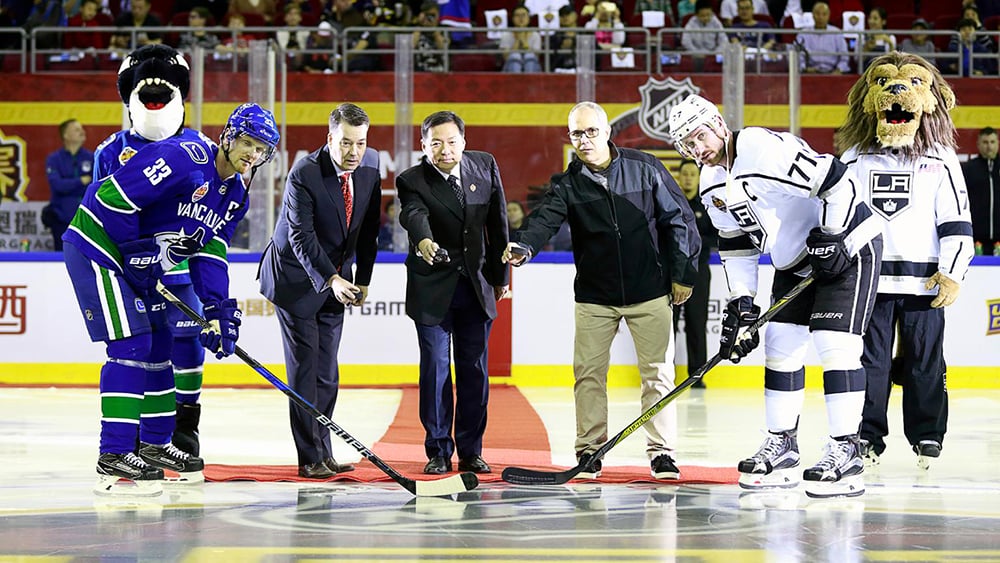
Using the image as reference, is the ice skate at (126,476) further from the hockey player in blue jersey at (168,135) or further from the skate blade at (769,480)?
the skate blade at (769,480)

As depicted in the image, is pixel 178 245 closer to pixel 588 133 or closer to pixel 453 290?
pixel 453 290

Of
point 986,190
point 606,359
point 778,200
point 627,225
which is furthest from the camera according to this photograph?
point 986,190

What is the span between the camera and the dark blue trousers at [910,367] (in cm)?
524

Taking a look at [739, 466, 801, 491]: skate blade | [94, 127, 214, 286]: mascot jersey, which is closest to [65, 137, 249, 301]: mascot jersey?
[94, 127, 214, 286]: mascot jersey

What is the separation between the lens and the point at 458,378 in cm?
518

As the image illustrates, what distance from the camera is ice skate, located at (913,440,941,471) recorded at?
519cm

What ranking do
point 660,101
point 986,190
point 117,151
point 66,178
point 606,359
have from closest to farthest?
point 606,359
point 117,151
point 986,190
point 660,101
point 66,178

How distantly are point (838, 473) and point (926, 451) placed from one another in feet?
3.05

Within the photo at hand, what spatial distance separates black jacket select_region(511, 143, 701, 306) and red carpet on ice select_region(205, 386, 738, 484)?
0.69m

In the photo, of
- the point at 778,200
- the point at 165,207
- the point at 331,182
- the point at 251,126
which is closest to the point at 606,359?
the point at 778,200

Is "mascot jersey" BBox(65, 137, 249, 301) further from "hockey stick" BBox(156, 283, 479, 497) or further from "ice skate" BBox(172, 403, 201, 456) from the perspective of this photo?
"ice skate" BBox(172, 403, 201, 456)

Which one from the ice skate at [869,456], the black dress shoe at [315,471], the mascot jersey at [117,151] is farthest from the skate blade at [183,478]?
the ice skate at [869,456]

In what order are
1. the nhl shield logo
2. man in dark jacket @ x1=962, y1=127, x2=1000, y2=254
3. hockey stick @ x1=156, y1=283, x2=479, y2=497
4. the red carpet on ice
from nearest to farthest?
1. hockey stick @ x1=156, y1=283, x2=479, y2=497
2. the red carpet on ice
3. man in dark jacket @ x1=962, y1=127, x2=1000, y2=254
4. the nhl shield logo

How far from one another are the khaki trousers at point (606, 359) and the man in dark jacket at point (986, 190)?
4.78m
